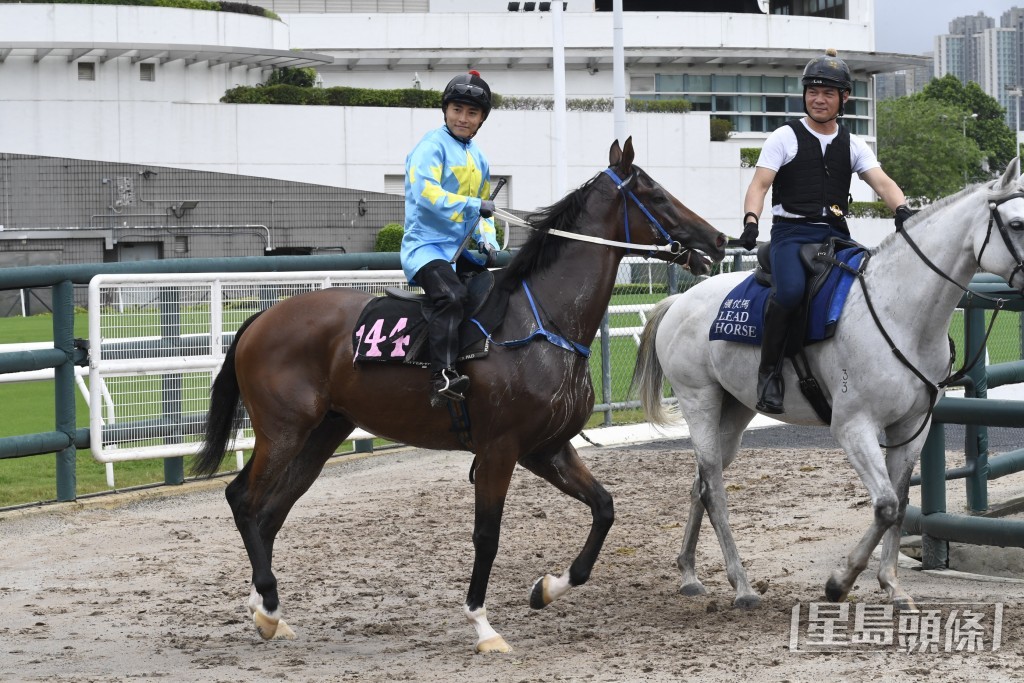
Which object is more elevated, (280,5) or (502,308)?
(280,5)

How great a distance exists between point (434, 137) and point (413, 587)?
248 cm

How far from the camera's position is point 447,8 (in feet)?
181

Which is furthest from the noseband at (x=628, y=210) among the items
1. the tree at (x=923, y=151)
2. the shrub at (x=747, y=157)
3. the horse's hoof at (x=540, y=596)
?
the tree at (x=923, y=151)

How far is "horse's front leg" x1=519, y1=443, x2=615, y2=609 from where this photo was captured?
6.25 metres

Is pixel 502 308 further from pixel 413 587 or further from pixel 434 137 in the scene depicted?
pixel 413 587

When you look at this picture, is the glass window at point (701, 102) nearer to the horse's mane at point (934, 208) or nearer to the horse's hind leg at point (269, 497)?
the horse's mane at point (934, 208)

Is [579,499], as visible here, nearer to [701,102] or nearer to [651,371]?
[651,371]

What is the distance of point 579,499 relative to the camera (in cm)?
646

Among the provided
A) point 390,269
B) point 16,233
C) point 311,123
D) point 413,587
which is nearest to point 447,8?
point 311,123

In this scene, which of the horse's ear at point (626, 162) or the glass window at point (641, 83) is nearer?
the horse's ear at point (626, 162)

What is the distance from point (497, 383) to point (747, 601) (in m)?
1.65

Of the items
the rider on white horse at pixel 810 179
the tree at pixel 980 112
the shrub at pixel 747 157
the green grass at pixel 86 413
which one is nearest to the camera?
the rider on white horse at pixel 810 179

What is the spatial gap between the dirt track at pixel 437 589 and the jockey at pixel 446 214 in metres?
1.25

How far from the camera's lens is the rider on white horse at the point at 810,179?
21.7 ft
